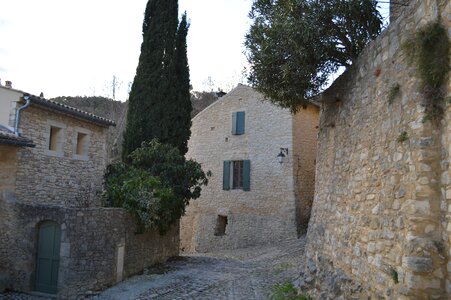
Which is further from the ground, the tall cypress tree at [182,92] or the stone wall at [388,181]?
the tall cypress tree at [182,92]

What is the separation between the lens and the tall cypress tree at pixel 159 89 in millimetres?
14312

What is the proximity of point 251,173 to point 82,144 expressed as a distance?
8.27 m

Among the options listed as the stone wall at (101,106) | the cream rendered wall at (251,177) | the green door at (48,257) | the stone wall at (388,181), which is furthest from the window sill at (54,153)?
the stone wall at (101,106)

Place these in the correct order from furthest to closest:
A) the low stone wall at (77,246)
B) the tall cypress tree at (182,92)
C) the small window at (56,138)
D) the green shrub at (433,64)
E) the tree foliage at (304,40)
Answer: the tall cypress tree at (182,92), the small window at (56,138), the low stone wall at (77,246), the tree foliage at (304,40), the green shrub at (433,64)

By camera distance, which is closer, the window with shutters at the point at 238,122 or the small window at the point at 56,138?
the small window at the point at 56,138

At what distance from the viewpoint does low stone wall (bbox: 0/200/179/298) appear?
9820 millimetres

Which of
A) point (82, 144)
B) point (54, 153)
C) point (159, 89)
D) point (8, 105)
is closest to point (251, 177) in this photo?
point (159, 89)

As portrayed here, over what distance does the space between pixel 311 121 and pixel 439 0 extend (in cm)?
1506

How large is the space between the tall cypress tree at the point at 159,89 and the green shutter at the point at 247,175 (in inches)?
193

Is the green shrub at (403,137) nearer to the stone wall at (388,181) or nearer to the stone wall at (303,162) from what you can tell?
the stone wall at (388,181)

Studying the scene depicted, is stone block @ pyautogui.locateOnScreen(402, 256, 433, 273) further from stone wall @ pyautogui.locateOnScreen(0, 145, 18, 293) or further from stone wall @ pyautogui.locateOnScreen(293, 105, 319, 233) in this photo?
stone wall @ pyautogui.locateOnScreen(293, 105, 319, 233)

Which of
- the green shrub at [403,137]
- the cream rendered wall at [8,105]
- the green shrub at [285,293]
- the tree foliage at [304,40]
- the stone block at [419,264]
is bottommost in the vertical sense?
the green shrub at [285,293]

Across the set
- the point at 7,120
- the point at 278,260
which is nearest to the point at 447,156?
the point at 278,260

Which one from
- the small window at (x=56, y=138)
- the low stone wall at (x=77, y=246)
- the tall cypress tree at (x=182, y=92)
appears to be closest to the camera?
the low stone wall at (x=77, y=246)
